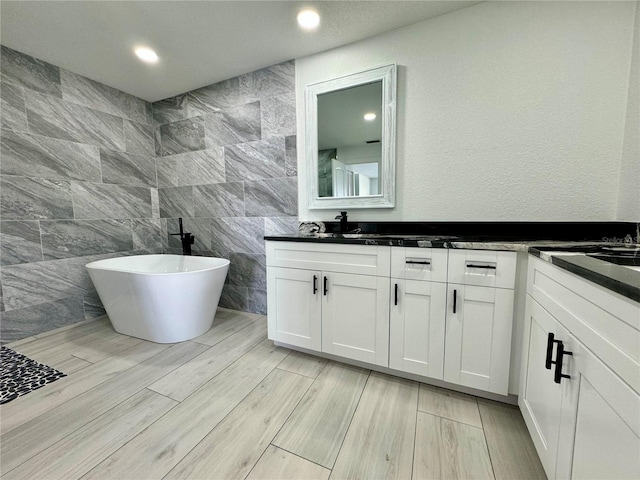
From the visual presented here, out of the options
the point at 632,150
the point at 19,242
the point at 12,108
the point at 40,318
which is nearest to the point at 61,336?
the point at 40,318

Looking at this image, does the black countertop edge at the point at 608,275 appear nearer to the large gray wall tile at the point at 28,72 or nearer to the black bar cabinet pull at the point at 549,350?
the black bar cabinet pull at the point at 549,350

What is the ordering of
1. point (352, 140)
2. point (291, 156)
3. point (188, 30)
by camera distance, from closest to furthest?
point (188, 30) → point (352, 140) → point (291, 156)

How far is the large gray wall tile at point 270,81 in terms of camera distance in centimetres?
229

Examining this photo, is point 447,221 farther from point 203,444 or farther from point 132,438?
point 132,438

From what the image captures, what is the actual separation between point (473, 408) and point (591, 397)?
2.68ft

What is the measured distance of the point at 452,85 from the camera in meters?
1.77

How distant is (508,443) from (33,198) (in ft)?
12.2

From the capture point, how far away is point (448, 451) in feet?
3.65

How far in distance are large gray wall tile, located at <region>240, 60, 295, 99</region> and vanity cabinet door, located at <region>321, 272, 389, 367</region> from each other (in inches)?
70.2

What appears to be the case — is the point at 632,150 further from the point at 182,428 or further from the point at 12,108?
the point at 12,108

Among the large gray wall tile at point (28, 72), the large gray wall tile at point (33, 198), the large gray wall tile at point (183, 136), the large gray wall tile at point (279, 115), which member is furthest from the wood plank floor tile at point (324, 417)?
the large gray wall tile at point (28, 72)

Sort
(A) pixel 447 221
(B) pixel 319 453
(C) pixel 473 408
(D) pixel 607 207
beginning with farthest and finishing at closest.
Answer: (A) pixel 447 221 → (D) pixel 607 207 → (C) pixel 473 408 → (B) pixel 319 453

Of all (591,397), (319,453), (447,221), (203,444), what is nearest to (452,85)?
(447,221)

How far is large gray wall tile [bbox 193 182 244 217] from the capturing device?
264cm
